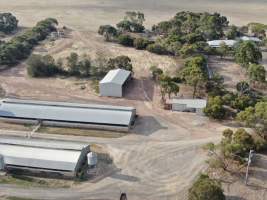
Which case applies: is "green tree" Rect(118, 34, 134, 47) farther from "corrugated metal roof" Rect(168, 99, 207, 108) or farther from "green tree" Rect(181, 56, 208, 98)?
"corrugated metal roof" Rect(168, 99, 207, 108)

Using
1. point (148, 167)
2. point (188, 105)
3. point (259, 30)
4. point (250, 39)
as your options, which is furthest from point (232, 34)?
point (148, 167)

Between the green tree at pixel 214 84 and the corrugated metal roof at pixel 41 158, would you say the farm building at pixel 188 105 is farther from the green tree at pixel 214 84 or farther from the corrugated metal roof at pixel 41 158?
the corrugated metal roof at pixel 41 158

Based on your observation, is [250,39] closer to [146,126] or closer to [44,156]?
[146,126]

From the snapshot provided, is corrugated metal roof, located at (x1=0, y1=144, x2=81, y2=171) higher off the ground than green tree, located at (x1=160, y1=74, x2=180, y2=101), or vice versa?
green tree, located at (x1=160, y1=74, x2=180, y2=101)

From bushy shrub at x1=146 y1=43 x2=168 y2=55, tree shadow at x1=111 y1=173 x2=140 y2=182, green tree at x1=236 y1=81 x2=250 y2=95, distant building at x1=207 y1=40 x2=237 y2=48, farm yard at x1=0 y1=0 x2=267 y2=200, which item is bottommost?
tree shadow at x1=111 y1=173 x2=140 y2=182

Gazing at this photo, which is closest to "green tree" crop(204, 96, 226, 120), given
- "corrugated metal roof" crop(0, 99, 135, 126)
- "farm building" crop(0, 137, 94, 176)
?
"corrugated metal roof" crop(0, 99, 135, 126)

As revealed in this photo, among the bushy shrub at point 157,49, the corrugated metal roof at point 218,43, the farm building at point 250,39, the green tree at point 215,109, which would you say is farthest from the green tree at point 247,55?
the green tree at point 215,109

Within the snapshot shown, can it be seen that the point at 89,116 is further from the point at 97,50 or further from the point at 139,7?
the point at 139,7
